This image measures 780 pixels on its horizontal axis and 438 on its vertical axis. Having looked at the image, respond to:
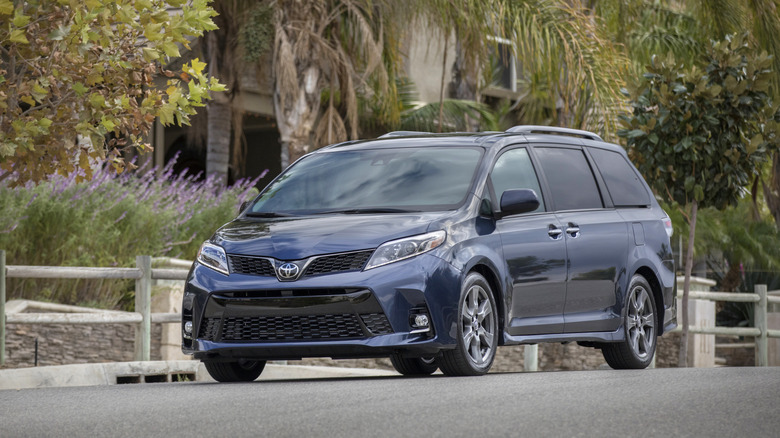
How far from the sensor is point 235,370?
1014cm

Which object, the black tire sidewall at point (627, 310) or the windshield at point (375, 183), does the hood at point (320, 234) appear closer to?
the windshield at point (375, 183)

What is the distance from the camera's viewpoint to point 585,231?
11.0 meters

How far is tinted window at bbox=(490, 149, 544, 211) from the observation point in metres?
10.3

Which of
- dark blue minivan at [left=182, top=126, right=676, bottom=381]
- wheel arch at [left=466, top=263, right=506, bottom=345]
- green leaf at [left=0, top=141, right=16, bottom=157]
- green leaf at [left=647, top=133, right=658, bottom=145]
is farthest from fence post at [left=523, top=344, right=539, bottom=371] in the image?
green leaf at [left=0, top=141, right=16, bottom=157]

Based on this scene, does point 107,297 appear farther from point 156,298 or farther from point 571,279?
point 571,279

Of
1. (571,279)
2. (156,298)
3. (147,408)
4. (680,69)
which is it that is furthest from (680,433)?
(680,69)

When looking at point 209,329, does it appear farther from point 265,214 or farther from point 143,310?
point 143,310

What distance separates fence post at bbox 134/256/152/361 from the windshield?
9.90 feet

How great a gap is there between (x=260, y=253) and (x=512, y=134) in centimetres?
256

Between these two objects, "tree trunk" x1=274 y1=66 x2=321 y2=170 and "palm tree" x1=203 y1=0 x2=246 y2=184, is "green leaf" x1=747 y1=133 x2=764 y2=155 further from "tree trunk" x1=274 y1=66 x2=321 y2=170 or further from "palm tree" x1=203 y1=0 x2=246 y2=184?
"palm tree" x1=203 y1=0 x2=246 y2=184

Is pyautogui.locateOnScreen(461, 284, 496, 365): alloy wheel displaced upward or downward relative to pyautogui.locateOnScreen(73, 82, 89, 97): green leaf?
downward

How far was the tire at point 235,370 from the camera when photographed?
9.95m

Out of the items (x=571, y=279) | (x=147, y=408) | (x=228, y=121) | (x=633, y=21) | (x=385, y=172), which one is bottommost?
(x=147, y=408)

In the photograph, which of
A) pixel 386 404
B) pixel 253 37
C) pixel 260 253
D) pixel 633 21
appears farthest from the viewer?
pixel 633 21
